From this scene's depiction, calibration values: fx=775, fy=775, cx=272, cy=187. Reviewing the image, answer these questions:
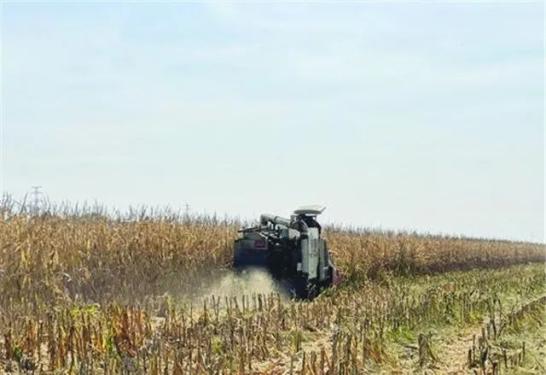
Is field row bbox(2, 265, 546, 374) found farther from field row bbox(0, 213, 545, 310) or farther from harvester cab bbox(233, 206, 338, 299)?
harvester cab bbox(233, 206, 338, 299)

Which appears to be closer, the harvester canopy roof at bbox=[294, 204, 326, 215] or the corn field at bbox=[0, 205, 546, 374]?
the corn field at bbox=[0, 205, 546, 374]

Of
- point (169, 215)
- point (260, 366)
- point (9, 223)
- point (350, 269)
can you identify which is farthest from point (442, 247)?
point (260, 366)

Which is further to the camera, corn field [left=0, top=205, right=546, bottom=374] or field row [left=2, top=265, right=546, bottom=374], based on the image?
corn field [left=0, top=205, right=546, bottom=374]

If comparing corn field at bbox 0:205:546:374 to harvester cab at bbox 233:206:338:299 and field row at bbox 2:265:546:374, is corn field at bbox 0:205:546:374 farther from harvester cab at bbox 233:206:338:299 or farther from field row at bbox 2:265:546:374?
harvester cab at bbox 233:206:338:299

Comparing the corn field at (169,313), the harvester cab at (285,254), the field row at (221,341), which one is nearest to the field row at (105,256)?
the corn field at (169,313)

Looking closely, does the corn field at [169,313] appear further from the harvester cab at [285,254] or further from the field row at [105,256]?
the harvester cab at [285,254]

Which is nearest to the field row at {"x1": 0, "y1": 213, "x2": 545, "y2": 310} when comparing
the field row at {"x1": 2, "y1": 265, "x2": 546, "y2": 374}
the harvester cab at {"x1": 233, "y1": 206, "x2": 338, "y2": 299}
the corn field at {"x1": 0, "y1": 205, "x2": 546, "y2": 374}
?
the corn field at {"x1": 0, "y1": 205, "x2": 546, "y2": 374}

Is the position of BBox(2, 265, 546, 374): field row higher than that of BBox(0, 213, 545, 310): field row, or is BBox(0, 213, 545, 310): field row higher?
BBox(0, 213, 545, 310): field row

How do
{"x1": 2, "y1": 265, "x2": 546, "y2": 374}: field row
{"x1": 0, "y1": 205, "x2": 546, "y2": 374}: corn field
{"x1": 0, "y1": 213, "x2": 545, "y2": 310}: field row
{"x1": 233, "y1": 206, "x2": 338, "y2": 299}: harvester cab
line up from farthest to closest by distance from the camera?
1. {"x1": 233, "y1": 206, "x2": 338, "y2": 299}: harvester cab
2. {"x1": 0, "y1": 213, "x2": 545, "y2": 310}: field row
3. {"x1": 0, "y1": 205, "x2": 546, "y2": 374}: corn field
4. {"x1": 2, "y1": 265, "x2": 546, "y2": 374}: field row

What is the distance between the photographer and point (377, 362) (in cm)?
777

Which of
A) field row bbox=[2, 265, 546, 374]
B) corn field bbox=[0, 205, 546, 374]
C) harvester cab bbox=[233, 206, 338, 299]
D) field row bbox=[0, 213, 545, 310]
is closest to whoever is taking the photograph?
field row bbox=[2, 265, 546, 374]

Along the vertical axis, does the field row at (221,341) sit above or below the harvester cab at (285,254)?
below

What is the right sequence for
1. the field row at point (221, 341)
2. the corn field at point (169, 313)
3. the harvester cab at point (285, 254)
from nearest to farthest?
the field row at point (221, 341) → the corn field at point (169, 313) → the harvester cab at point (285, 254)

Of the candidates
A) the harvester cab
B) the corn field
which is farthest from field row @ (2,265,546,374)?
the harvester cab
